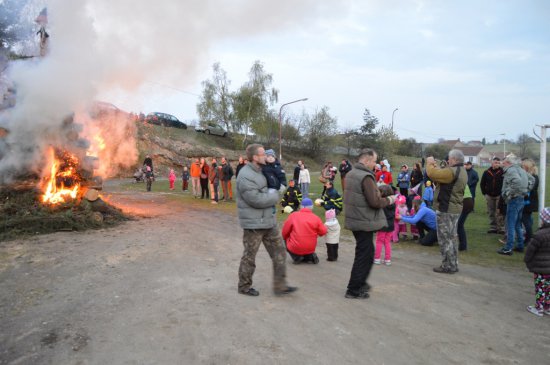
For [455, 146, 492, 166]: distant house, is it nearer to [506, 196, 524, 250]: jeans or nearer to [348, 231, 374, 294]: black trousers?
[506, 196, 524, 250]: jeans

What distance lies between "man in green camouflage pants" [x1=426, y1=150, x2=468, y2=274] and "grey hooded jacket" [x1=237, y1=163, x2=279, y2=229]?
9.00 feet

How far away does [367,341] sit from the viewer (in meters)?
3.76

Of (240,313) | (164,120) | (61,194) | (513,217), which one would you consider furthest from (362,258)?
(164,120)

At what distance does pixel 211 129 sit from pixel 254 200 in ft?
143

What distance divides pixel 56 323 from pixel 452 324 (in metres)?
4.29

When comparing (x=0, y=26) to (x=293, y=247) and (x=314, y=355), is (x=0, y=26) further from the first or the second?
(x=314, y=355)

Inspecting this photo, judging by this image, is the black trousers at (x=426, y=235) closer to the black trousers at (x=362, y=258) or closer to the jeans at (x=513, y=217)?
the jeans at (x=513, y=217)

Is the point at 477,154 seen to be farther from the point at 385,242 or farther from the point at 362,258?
the point at 362,258

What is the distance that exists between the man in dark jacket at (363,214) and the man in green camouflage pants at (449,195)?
157cm

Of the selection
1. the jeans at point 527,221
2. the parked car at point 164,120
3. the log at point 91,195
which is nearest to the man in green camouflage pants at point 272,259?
the jeans at point 527,221

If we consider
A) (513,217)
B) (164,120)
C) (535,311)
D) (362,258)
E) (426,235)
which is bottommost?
(535,311)

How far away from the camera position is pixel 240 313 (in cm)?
434

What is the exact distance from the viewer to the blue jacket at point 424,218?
8.09 metres

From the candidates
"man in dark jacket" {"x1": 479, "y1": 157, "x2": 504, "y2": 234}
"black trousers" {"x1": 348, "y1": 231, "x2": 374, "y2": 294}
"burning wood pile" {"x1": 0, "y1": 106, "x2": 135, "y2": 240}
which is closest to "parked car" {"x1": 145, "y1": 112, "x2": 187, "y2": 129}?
"burning wood pile" {"x1": 0, "y1": 106, "x2": 135, "y2": 240}
